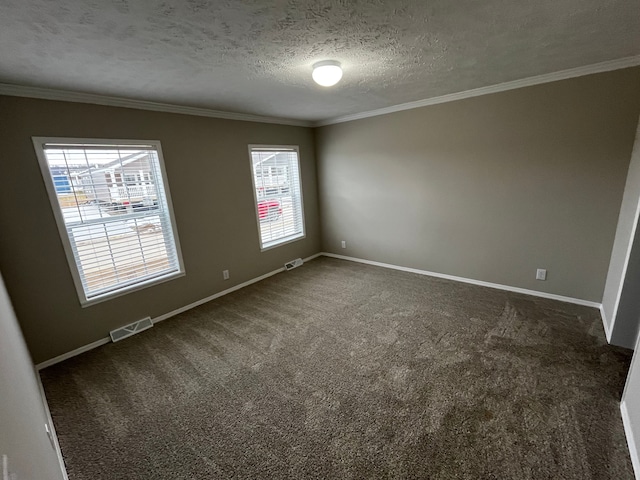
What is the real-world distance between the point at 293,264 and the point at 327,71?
3.14 meters

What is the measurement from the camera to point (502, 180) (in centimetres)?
319

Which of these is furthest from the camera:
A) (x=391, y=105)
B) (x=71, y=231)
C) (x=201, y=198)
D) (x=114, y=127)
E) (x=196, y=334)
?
(x=391, y=105)

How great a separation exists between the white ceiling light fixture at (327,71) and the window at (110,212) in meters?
1.94

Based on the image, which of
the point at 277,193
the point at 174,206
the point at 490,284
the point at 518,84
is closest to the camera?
the point at 518,84

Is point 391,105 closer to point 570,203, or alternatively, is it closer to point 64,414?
point 570,203

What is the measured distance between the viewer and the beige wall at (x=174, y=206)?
2.24 metres

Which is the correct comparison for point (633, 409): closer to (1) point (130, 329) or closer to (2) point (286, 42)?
(2) point (286, 42)

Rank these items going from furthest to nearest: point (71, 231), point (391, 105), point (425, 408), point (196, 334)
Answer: point (391, 105) < point (196, 334) < point (71, 231) < point (425, 408)

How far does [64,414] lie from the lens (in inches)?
76.2

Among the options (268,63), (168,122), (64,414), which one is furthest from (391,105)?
(64,414)

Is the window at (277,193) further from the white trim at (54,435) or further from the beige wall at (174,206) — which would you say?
the white trim at (54,435)

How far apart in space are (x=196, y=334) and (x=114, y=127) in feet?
7.13

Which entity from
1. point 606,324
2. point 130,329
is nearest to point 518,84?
point 606,324

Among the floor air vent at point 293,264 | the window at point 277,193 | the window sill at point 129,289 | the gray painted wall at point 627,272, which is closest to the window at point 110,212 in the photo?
the window sill at point 129,289
